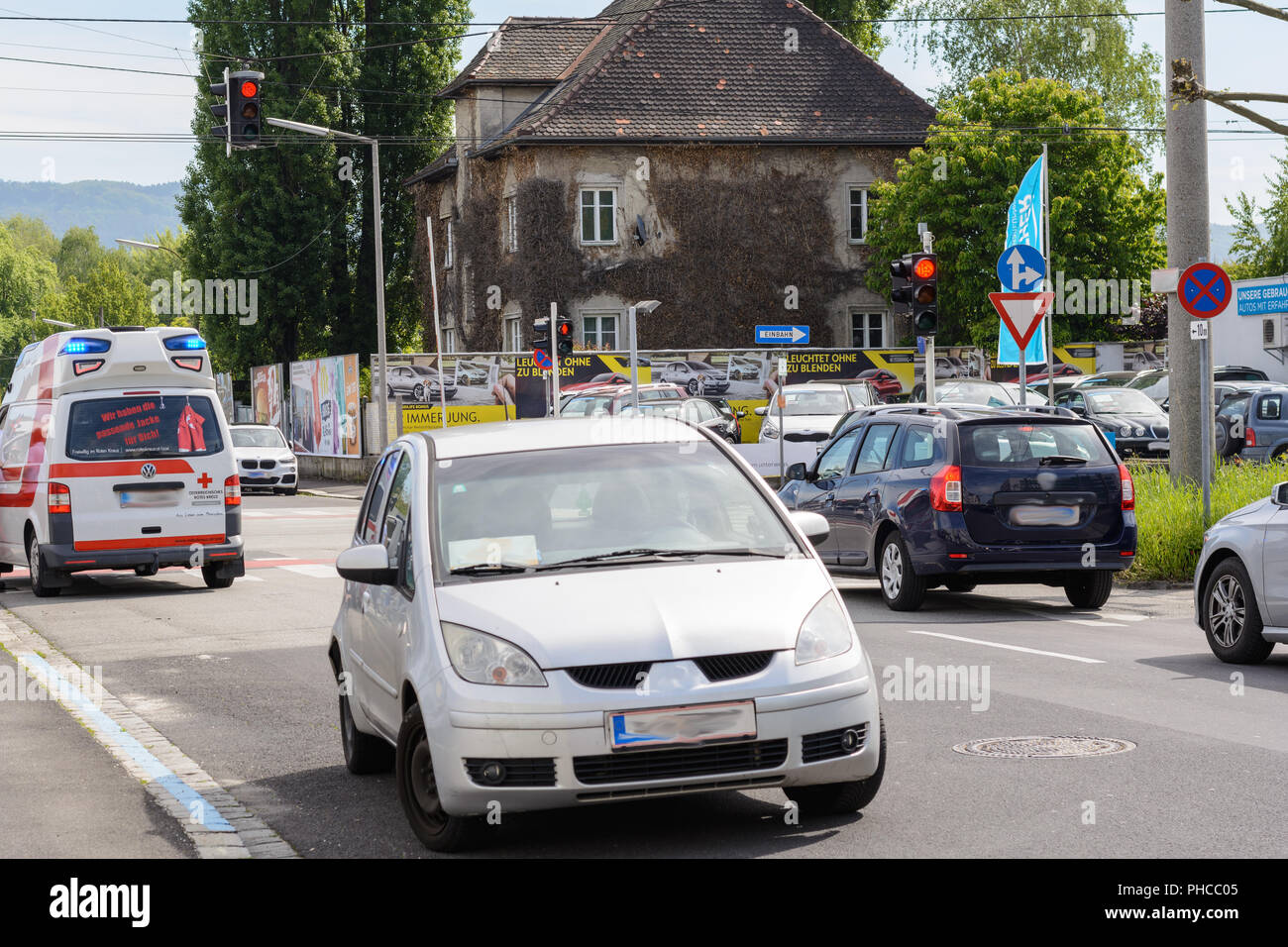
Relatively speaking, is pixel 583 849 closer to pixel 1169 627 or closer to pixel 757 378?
pixel 1169 627

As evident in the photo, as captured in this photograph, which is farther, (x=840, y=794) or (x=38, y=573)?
(x=38, y=573)

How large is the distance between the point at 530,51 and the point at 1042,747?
4676 cm

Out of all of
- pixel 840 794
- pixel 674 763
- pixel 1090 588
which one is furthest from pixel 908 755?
pixel 1090 588

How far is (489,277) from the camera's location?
4938 cm

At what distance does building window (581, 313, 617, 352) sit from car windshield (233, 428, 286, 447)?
959 cm

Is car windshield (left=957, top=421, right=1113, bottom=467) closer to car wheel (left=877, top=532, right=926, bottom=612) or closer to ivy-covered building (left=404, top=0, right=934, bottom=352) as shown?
car wheel (left=877, top=532, right=926, bottom=612)

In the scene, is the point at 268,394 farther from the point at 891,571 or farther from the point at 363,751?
the point at 363,751

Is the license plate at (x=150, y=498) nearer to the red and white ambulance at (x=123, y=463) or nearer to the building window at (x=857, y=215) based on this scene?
the red and white ambulance at (x=123, y=463)

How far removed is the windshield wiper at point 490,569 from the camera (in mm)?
6652

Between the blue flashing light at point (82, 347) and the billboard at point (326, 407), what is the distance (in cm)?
2739

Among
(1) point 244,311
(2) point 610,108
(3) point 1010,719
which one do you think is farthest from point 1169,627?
(1) point 244,311

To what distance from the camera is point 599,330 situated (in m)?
48.0

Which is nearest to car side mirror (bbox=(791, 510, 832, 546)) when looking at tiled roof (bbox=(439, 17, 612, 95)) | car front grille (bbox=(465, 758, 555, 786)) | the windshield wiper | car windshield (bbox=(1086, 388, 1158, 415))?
the windshield wiper
